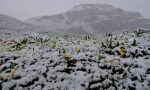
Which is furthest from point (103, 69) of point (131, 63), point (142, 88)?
point (142, 88)

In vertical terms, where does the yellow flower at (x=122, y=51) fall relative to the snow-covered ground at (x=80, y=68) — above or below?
above

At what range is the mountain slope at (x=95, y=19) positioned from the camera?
211 ft

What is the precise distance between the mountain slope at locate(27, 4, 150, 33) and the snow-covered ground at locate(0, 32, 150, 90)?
49.9m

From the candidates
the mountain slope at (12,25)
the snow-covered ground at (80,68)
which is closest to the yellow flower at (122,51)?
the snow-covered ground at (80,68)

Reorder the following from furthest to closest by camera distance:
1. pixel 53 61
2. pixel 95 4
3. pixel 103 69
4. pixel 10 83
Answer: pixel 95 4 < pixel 53 61 < pixel 103 69 < pixel 10 83

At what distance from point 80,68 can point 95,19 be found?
6451cm

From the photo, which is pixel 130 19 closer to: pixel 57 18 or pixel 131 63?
pixel 57 18

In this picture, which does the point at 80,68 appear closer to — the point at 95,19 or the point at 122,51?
the point at 122,51

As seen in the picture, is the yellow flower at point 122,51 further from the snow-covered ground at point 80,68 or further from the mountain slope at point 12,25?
the mountain slope at point 12,25

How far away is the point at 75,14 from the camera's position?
8012 centimetres

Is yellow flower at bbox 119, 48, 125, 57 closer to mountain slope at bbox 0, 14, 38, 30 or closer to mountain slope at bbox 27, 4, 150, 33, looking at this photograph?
mountain slope at bbox 0, 14, 38, 30

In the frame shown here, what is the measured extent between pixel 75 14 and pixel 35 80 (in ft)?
240

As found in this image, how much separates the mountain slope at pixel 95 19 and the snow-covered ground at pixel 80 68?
164 feet

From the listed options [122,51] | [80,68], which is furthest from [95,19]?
[80,68]
